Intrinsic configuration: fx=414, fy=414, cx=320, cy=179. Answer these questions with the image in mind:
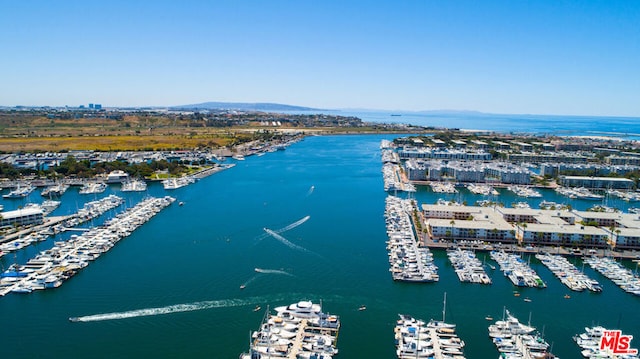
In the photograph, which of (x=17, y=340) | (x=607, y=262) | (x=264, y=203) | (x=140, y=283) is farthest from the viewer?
(x=264, y=203)

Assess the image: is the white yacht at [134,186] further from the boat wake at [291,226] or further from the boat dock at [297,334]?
the boat dock at [297,334]

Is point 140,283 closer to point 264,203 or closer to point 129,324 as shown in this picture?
point 129,324

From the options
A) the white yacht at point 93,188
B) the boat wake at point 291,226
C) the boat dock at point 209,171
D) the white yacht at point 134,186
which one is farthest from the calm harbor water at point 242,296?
the boat dock at point 209,171

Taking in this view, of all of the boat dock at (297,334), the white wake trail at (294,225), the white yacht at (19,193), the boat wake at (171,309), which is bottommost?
the boat wake at (171,309)

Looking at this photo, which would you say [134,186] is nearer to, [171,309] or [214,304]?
[171,309]

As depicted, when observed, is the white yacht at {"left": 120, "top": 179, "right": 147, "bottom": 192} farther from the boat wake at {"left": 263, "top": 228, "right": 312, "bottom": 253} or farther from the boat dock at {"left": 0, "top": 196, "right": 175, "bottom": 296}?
the boat wake at {"left": 263, "top": 228, "right": 312, "bottom": 253}

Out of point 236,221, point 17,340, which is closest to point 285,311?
point 17,340
